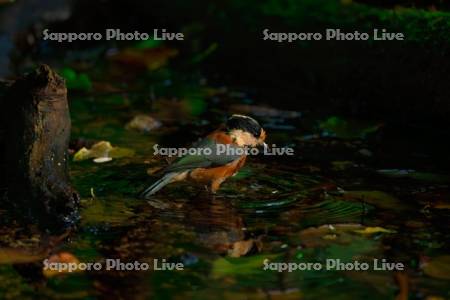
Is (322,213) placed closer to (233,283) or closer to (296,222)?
(296,222)

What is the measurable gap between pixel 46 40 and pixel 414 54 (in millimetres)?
4670

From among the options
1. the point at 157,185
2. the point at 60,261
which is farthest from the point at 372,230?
the point at 60,261

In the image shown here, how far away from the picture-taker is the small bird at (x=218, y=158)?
4.96m

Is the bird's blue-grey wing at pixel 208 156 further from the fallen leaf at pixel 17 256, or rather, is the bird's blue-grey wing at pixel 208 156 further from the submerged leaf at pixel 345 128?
the submerged leaf at pixel 345 128

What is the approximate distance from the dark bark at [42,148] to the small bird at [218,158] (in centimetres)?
71

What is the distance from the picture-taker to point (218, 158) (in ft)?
16.5

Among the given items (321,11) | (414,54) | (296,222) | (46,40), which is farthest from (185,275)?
(46,40)

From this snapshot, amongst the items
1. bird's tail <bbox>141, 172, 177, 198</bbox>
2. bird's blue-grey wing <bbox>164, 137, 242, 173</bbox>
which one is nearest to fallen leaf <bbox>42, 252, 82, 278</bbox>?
bird's tail <bbox>141, 172, 177, 198</bbox>

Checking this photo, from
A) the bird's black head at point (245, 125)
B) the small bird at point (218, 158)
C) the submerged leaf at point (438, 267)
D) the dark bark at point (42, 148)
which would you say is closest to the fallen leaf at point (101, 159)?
the small bird at point (218, 158)

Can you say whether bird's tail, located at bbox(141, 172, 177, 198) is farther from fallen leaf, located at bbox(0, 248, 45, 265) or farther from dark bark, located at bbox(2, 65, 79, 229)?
fallen leaf, located at bbox(0, 248, 45, 265)

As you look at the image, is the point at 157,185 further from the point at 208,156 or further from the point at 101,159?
the point at 101,159

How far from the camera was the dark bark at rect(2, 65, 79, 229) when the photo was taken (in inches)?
168

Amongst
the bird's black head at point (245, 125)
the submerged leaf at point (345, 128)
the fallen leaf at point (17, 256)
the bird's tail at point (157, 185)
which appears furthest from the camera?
the submerged leaf at point (345, 128)

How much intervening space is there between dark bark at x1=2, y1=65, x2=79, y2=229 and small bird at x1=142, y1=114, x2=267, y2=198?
2.33ft
